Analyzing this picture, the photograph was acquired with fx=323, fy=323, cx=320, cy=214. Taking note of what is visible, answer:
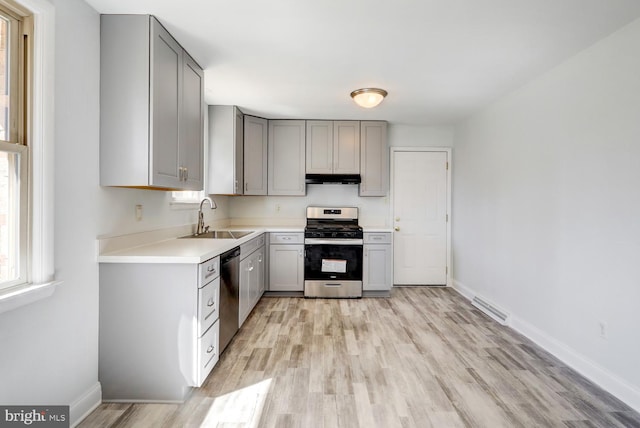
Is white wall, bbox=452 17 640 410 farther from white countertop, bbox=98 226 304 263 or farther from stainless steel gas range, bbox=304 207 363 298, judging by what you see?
white countertop, bbox=98 226 304 263

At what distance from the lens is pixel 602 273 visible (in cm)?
227

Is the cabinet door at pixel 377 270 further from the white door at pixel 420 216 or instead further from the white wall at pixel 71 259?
the white wall at pixel 71 259

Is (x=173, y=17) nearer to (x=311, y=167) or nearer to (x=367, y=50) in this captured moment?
(x=367, y=50)

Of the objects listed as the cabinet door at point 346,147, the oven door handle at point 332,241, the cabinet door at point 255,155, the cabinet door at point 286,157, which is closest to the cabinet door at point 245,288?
the oven door handle at point 332,241

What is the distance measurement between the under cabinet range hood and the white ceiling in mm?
1212

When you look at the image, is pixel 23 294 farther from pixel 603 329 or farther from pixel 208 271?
pixel 603 329

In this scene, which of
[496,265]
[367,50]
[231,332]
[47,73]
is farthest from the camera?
[496,265]

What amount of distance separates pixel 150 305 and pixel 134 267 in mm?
258

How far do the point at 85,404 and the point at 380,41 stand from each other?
9.88 ft

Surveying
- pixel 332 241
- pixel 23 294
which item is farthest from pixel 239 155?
pixel 23 294

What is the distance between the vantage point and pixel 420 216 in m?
4.86

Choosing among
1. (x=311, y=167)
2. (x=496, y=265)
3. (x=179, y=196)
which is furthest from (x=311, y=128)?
(x=496, y=265)

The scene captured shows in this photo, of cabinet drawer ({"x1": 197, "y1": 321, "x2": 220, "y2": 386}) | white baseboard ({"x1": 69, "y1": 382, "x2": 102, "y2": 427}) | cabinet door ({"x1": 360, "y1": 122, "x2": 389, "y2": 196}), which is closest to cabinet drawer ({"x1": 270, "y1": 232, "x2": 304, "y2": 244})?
cabinet door ({"x1": 360, "y1": 122, "x2": 389, "y2": 196})

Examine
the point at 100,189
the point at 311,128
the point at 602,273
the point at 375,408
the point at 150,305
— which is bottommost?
the point at 375,408
